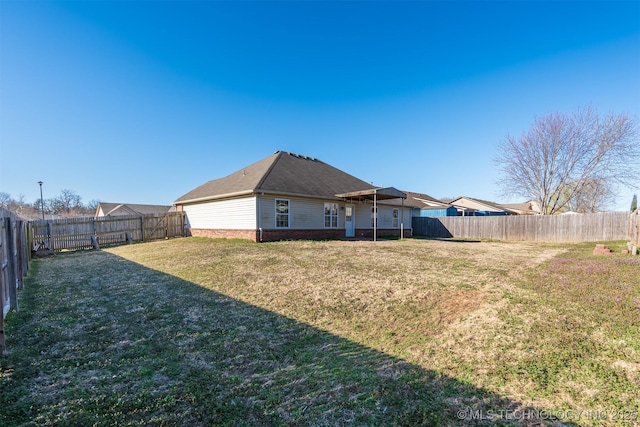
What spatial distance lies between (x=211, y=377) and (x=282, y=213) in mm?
12064

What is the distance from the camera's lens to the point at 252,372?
112 inches

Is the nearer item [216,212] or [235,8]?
[235,8]

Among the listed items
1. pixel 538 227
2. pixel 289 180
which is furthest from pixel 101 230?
pixel 538 227

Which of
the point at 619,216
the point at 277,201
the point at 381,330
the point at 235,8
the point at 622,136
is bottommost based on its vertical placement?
the point at 381,330

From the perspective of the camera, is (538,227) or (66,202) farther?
(66,202)

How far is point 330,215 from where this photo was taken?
1714cm

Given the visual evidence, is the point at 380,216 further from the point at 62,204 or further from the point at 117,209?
the point at 62,204

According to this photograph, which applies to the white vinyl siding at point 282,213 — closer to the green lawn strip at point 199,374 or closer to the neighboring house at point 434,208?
the green lawn strip at point 199,374

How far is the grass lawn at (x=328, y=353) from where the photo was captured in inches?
88.6

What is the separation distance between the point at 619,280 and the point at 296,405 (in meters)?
7.43

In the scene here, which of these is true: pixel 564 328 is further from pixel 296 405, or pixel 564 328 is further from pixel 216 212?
pixel 216 212

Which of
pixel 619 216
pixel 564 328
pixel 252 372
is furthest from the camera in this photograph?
pixel 619 216

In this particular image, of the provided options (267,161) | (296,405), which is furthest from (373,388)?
(267,161)

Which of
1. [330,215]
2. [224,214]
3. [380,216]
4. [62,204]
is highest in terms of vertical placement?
[62,204]
